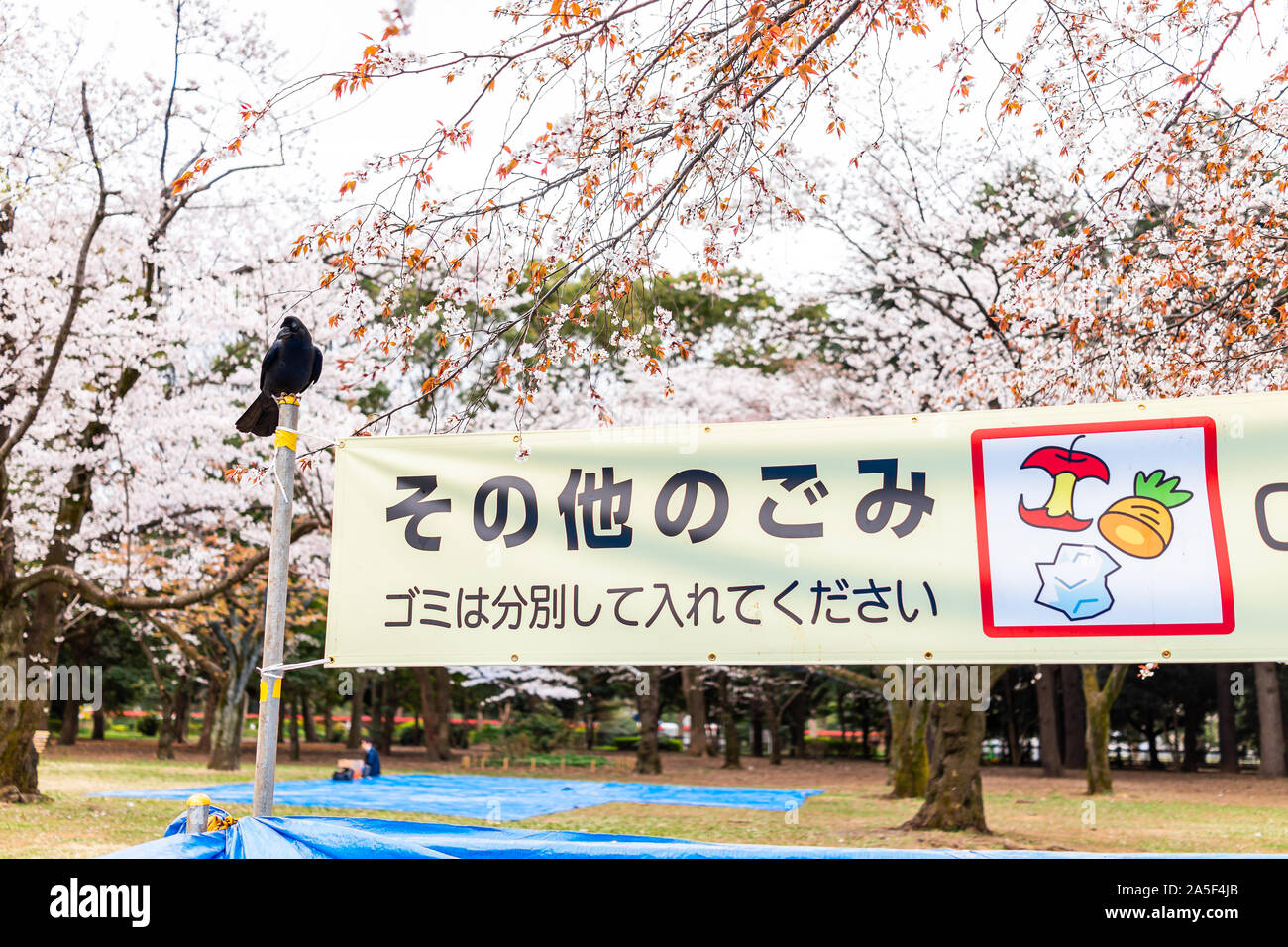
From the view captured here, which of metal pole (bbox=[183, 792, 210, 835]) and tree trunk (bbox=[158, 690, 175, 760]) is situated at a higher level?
metal pole (bbox=[183, 792, 210, 835])

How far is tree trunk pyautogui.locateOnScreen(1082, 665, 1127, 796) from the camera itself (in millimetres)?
17891

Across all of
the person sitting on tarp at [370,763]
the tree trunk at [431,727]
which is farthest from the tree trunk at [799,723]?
the person sitting on tarp at [370,763]

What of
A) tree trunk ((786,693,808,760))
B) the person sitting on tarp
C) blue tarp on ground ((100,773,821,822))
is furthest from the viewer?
tree trunk ((786,693,808,760))

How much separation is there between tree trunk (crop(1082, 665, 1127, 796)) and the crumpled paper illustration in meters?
15.8

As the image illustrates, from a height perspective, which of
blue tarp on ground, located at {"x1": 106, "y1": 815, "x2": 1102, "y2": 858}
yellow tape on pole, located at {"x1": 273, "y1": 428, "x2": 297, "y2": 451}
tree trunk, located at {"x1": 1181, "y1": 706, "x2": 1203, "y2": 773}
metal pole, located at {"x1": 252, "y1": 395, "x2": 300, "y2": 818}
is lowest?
tree trunk, located at {"x1": 1181, "y1": 706, "x2": 1203, "y2": 773}

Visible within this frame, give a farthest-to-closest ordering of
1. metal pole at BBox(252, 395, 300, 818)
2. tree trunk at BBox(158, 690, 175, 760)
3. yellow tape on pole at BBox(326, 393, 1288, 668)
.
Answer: tree trunk at BBox(158, 690, 175, 760)
metal pole at BBox(252, 395, 300, 818)
yellow tape on pole at BBox(326, 393, 1288, 668)

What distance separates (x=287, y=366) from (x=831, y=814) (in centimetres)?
1327

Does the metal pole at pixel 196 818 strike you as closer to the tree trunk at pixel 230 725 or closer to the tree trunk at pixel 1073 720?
the tree trunk at pixel 230 725

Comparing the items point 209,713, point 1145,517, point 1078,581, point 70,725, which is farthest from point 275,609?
point 70,725

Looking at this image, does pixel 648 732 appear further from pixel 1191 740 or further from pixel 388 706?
pixel 1191 740

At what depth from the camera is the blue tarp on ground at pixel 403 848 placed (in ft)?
10.8

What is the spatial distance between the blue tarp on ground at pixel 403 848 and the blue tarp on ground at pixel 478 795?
10246mm

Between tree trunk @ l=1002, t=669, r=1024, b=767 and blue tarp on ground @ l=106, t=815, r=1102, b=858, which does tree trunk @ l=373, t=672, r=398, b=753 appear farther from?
blue tarp on ground @ l=106, t=815, r=1102, b=858

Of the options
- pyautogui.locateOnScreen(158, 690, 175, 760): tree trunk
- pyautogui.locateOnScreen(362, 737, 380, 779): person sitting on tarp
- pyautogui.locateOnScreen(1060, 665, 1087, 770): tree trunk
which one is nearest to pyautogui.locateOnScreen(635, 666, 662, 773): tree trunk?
pyautogui.locateOnScreen(362, 737, 380, 779): person sitting on tarp
